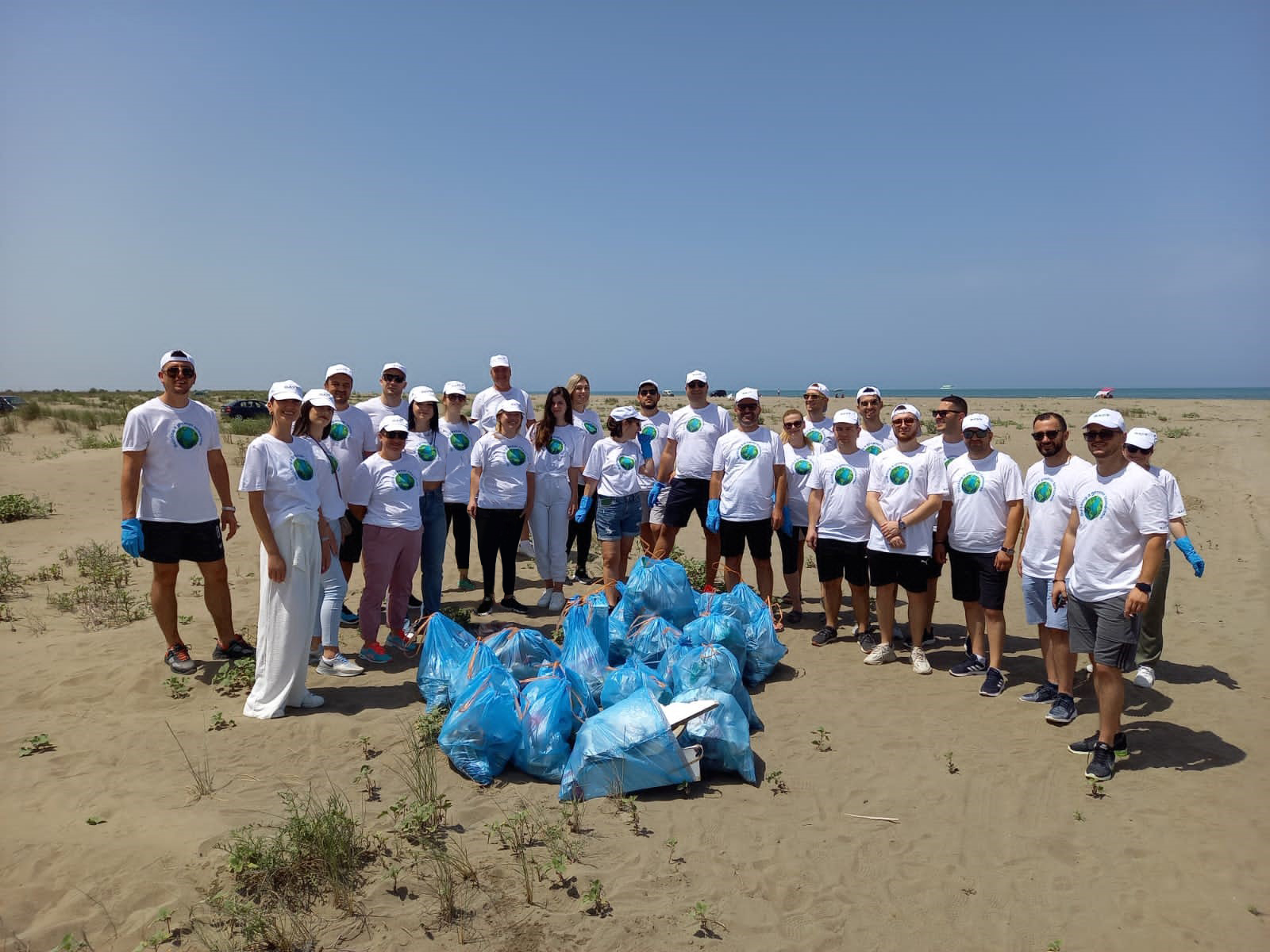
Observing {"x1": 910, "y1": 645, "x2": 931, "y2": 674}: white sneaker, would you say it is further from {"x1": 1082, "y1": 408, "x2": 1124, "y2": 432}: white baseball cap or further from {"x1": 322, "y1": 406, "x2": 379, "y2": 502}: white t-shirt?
{"x1": 322, "y1": 406, "x2": 379, "y2": 502}: white t-shirt

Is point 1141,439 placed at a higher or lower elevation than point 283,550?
higher

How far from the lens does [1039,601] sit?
5547mm

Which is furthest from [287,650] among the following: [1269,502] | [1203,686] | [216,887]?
[1269,502]

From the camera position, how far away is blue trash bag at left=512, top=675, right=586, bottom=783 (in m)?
4.34

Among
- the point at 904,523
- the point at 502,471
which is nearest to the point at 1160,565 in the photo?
the point at 904,523

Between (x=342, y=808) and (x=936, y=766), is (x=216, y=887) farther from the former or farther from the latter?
(x=936, y=766)

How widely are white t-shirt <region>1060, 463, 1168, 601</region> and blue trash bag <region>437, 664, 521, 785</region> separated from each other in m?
3.39

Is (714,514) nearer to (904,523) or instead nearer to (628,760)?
(904,523)

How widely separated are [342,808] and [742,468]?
4.31 meters

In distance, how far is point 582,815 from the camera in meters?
3.97

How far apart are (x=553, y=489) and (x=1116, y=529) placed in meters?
4.56

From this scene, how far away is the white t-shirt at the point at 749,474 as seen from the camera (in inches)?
274

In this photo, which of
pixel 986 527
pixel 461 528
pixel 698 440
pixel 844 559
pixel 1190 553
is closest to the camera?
pixel 1190 553

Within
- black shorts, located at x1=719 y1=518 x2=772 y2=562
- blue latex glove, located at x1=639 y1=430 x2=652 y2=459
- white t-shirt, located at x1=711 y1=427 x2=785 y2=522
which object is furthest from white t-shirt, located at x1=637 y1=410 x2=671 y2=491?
black shorts, located at x1=719 y1=518 x2=772 y2=562
